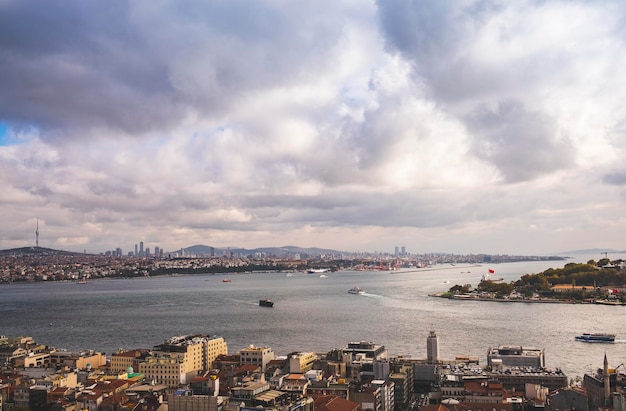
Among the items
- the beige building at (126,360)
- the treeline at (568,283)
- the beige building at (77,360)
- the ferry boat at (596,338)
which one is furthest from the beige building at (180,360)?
the treeline at (568,283)

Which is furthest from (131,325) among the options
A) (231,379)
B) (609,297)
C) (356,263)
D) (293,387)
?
(356,263)

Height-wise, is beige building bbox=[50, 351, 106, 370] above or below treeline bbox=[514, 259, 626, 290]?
below

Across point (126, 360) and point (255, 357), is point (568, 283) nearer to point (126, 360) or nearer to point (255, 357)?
point (255, 357)

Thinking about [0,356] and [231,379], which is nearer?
[231,379]

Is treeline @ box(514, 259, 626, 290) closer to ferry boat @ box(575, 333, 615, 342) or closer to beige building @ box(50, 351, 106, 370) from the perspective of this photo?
Answer: ferry boat @ box(575, 333, 615, 342)

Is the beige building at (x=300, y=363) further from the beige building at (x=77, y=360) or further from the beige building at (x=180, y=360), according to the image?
the beige building at (x=77, y=360)

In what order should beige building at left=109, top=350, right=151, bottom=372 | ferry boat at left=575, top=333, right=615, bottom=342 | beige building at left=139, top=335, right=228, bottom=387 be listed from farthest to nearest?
1. ferry boat at left=575, top=333, right=615, bottom=342
2. beige building at left=109, top=350, right=151, bottom=372
3. beige building at left=139, top=335, right=228, bottom=387

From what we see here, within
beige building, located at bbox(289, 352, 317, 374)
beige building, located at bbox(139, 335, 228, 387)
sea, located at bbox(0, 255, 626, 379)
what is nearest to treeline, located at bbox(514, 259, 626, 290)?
sea, located at bbox(0, 255, 626, 379)

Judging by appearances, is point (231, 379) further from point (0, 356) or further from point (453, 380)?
point (0, 356)

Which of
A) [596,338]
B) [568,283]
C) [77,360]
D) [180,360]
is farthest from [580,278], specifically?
[77,360]

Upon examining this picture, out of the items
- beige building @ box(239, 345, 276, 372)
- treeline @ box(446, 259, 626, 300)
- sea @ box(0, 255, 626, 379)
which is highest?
treeline @ box(446, 259, 626, 300)

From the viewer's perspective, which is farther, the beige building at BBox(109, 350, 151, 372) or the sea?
the sea
